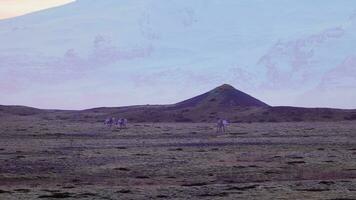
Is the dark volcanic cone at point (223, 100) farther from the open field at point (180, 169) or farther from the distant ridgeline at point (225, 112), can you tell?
the open field at point (180, 169)

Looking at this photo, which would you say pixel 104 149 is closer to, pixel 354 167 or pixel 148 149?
pixel 148 149

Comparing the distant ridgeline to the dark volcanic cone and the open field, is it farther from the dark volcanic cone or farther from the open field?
the open field

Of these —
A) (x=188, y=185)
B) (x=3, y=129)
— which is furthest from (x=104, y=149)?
(x=3, y=129)

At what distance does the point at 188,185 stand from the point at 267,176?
13.9 ft

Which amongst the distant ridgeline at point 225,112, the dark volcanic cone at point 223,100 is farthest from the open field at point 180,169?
the dark volcanic cone at point 223,100

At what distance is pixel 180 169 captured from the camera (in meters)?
30.7

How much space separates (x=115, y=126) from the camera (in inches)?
2886

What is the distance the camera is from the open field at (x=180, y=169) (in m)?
23.3

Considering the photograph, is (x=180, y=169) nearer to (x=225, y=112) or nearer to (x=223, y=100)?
(x=225, y=112)

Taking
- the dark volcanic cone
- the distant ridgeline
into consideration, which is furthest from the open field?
the dark volcanic cone

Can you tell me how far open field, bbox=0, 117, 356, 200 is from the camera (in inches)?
917

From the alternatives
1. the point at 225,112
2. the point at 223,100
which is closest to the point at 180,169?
the point at 225,112

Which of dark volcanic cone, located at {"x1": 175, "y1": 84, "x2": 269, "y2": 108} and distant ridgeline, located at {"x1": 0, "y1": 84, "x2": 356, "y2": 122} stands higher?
dark volcanic cone, located at {"x1": 175, "y1": 84, "x2": 269, "y2": 108}

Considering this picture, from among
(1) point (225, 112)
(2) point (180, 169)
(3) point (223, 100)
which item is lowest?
(2) point (180, 169)
